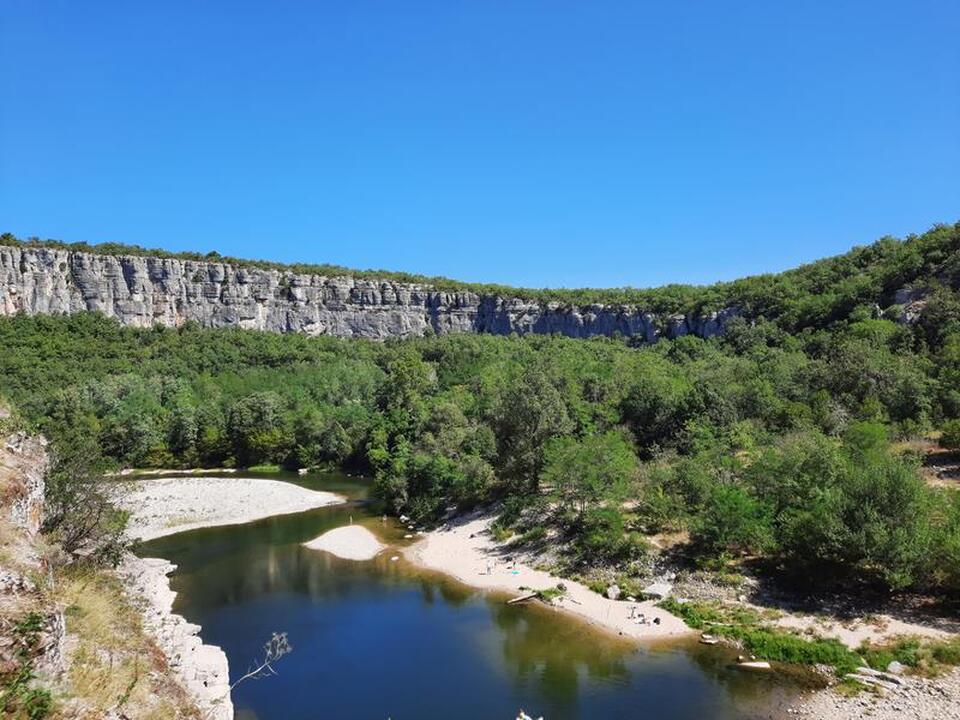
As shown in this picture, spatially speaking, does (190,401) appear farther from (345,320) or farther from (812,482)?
(812,482)

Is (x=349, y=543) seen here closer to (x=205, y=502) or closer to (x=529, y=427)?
(x=529, y=427)

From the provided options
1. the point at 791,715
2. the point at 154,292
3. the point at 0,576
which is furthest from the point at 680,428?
the point at 154,292

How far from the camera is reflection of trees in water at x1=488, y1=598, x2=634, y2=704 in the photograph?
2128cm

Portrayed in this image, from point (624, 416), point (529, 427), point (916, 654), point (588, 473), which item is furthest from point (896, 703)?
point (624, 416)

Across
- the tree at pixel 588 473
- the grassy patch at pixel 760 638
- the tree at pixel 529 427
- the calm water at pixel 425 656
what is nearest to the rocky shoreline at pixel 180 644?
the calm water at pixel 425 656

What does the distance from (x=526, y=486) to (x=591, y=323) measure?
70895 mm

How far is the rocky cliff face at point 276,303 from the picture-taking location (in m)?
94.1

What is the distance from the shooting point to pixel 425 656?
76.4 ft

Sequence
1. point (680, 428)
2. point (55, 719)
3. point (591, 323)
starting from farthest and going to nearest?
point (591, 323), point (680, 428), point (55, 719)

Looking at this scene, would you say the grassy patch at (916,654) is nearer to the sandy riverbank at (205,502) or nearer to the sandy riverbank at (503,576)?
the sandy riverbank at (503,576)

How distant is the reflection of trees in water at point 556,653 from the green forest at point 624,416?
21.6 feet

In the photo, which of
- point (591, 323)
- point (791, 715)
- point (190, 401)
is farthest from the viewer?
point (591, 323)

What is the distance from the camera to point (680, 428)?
47344 millimetres

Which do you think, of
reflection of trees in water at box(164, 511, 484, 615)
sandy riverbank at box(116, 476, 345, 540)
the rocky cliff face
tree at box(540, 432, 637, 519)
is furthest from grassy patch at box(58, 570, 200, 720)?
the rocky cliff face
